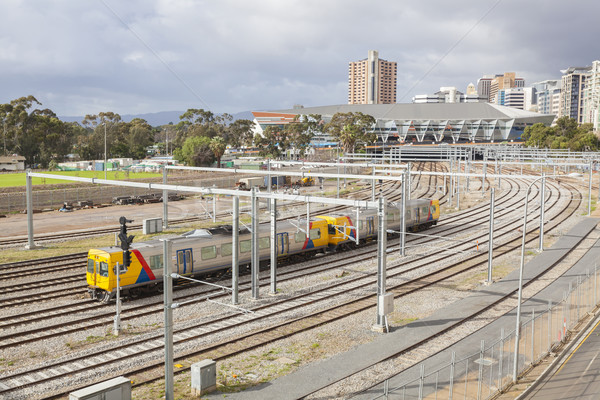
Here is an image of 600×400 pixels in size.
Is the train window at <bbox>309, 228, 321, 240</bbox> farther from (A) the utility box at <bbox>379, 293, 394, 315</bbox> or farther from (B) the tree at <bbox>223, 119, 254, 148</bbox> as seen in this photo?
(B) the tree at <bbox>223, 119, 254, 148</bbox>

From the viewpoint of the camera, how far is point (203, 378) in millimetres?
16031

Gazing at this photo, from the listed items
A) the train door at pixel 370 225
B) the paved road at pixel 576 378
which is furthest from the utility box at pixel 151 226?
the paved road at pixel 576 378

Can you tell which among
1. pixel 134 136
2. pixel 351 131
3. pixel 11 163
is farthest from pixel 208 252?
pixel 134 136

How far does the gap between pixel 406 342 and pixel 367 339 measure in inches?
59.8

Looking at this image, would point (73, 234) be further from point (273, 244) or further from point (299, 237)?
point (273, 244)

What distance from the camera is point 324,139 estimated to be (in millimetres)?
178875

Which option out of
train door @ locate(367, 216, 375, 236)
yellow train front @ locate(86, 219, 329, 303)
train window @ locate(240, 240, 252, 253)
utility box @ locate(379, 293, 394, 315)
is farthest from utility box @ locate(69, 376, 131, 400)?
train door @ locate(367, 216, 375, 236)

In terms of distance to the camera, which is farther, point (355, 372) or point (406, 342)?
point (406, 342)

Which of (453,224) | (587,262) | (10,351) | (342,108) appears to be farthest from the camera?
(342,108)

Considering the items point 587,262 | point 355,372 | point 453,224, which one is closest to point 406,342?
point 355,372

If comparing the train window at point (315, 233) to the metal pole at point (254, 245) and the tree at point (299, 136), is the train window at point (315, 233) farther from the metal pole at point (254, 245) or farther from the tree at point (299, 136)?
the tree at point (299, 136)

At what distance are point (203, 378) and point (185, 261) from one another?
1189 centimetres

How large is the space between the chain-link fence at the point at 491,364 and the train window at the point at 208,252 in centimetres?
1411

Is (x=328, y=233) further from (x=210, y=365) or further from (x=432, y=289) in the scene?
(x=210, y=365)
